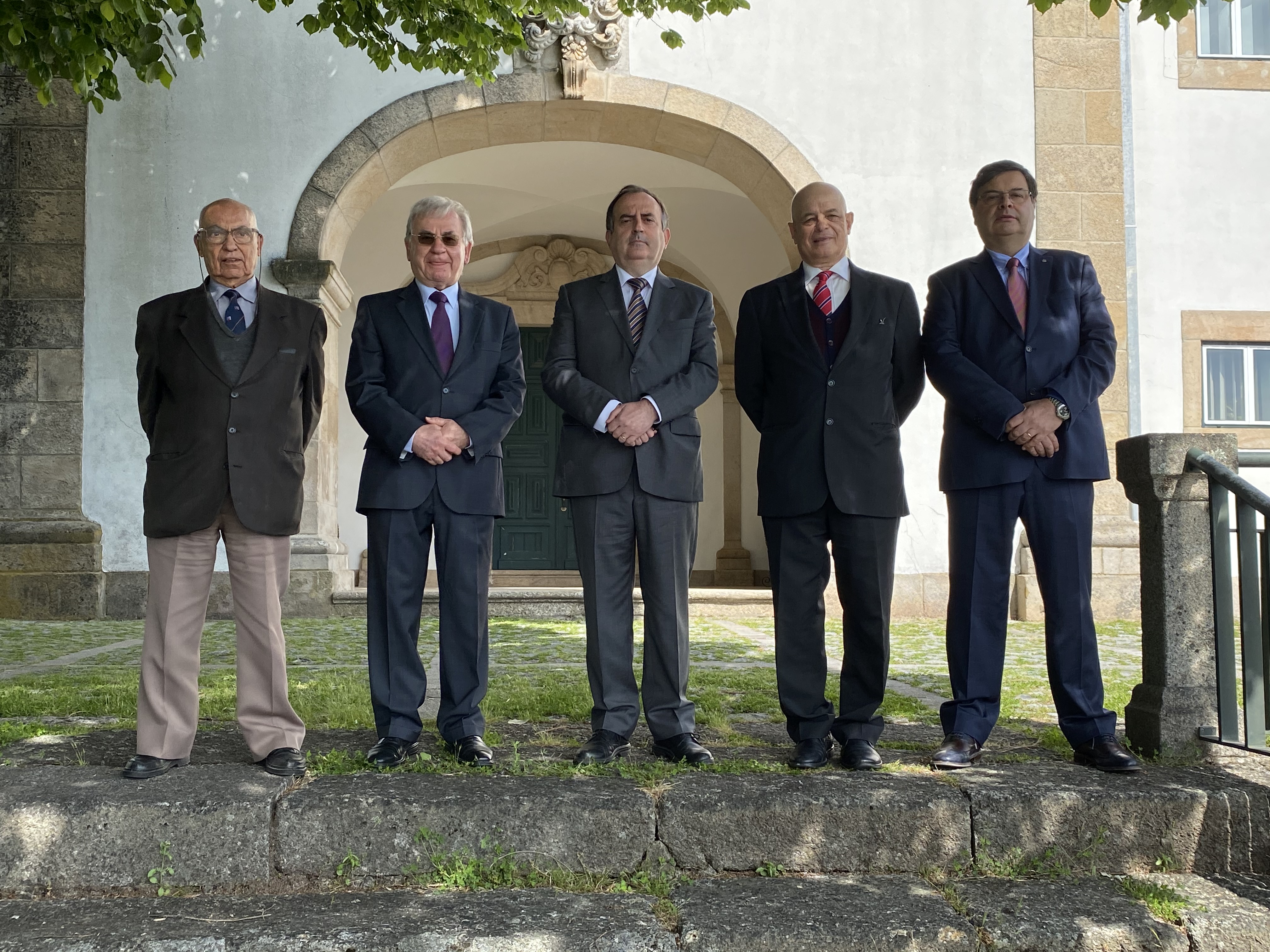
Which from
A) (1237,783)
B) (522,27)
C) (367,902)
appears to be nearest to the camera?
(367,902)

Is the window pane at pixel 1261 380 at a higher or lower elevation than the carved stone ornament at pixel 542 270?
lower

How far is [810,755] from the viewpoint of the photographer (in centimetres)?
339

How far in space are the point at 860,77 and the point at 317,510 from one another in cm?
572

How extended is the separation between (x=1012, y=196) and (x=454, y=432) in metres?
1.95

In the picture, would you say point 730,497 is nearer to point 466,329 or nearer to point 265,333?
point 466,329

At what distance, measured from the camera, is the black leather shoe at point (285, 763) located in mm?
3193

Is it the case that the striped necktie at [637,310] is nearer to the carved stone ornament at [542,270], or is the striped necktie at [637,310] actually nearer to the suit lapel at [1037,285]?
the suit lapel at [1037,285]

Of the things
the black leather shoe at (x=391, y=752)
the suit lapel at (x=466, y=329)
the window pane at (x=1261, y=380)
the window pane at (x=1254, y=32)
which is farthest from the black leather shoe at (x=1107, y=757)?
the window pane at (x=1254, y=32)

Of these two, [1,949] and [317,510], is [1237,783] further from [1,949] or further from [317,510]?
[317,510]

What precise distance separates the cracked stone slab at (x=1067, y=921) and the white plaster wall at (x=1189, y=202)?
27.4ft

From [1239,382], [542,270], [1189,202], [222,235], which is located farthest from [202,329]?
[542,270]

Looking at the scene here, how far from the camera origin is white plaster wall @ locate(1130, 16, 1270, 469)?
10.2m

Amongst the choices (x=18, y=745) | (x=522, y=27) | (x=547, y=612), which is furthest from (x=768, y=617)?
(x=18, y=745)

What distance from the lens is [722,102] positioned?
364 inches
